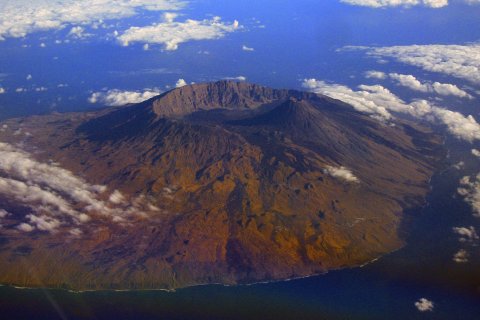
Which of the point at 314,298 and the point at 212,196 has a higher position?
the point at 212,196

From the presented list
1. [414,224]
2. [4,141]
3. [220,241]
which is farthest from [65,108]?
[414,224]

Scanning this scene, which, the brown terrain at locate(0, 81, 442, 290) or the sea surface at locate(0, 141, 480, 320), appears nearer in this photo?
the sea surface at locate(0, 141, 480, 320)

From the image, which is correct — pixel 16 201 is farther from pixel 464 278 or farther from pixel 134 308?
pixel 464 278

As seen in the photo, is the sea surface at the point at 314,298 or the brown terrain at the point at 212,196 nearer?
the sea surface at the point at 314,298

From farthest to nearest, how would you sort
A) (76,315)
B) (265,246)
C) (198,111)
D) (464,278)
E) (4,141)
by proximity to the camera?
(198,111) → (4,141) → (265,246) → (464,278) → (76,315)
